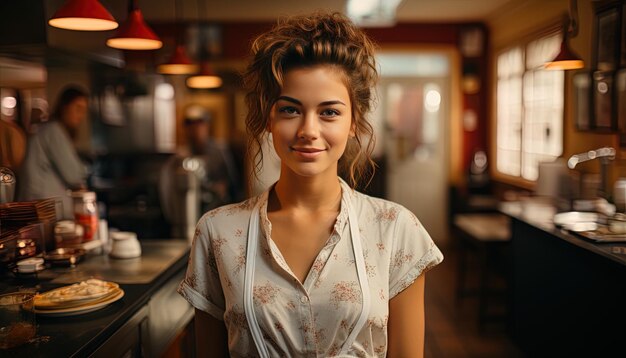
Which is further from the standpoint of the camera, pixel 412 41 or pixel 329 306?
pixel 412 41

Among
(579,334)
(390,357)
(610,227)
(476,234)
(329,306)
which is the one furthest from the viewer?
(476,234)

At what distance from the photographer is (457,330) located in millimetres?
4477

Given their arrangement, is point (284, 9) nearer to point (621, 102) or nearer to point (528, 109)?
point (528, 109)

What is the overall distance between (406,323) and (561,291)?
2.16m

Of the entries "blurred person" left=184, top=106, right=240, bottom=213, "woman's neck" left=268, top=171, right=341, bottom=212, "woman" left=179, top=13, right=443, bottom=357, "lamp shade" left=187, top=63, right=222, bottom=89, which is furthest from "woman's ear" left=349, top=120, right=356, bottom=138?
"blurred person" left=184, top=106, right=240, bottom=213

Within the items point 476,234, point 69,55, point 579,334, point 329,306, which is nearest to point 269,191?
point 329,306

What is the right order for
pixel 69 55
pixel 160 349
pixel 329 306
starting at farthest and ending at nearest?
pixel 69 55, pixel 160 349, pixel 329 306

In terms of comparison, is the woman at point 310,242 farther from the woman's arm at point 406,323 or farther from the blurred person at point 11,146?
the blurred person at point 11,146

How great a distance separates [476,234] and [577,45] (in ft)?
5.49

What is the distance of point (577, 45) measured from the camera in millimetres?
4750

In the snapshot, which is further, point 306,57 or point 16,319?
point 16,319

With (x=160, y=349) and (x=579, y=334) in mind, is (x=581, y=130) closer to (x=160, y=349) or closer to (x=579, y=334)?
(x=579, y=334)

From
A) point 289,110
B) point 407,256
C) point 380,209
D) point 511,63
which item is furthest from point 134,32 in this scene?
point 511,63

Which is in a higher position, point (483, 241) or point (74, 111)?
point (74, 111)
